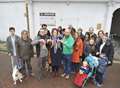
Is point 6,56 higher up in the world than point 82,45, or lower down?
lower down

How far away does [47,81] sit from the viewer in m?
6.48

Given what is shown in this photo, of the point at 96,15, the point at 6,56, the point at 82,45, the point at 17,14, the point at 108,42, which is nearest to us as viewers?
the point at 108,42

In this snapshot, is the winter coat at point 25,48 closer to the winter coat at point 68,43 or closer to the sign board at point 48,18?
the winter coat at point 68,43

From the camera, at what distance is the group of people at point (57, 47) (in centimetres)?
607

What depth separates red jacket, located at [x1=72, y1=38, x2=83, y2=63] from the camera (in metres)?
6.29

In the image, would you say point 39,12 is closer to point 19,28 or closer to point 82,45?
point 19,28

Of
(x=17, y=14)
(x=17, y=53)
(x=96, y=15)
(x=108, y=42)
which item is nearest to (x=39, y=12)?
(x=17, y=14)

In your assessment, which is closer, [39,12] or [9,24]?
[39,12]

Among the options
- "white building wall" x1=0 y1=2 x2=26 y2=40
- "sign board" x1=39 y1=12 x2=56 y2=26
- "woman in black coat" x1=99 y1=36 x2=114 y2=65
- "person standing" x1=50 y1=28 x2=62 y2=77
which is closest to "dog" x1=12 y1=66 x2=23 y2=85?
"person standing" x1=50 y1=28 x2=62 y2=77

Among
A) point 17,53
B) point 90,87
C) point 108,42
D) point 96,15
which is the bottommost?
point 90,87

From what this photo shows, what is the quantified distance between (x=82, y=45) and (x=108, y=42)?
2.99ft

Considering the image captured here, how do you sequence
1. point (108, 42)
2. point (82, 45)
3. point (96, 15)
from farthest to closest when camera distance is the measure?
point (96, 15) → point (82, 45) → point (108, 42)

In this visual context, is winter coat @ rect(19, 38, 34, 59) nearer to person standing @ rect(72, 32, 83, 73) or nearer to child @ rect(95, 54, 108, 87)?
person standing @ rect(72, 32, 83, 73)

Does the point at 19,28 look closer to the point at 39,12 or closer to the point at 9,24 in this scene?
the point at 9,24
